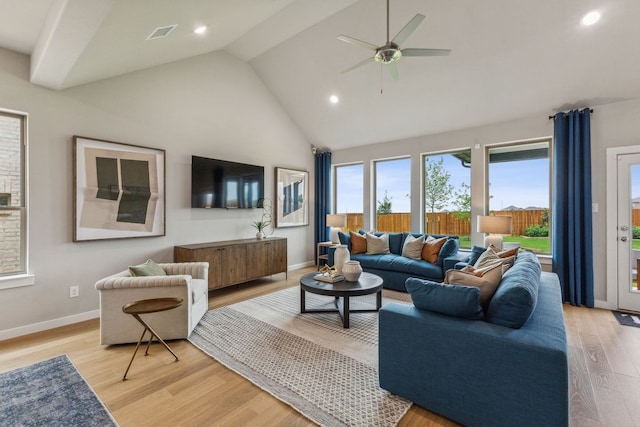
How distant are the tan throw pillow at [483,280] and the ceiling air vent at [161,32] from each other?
3.42 metres

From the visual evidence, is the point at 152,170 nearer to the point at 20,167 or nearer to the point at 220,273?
the point at 20,167

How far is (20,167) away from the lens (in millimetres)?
3104

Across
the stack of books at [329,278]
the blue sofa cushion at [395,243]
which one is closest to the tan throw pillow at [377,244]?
the blue sofa cushion at [395,243]

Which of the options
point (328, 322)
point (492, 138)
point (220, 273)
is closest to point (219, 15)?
point (220, 273)

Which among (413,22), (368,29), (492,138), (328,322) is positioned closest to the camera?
(413,22)

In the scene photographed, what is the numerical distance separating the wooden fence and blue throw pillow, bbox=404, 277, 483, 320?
375 cm

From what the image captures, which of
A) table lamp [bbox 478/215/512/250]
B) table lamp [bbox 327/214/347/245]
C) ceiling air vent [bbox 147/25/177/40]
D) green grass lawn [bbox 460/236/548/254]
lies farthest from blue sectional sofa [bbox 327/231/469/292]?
ceiling air vent [bbox 147/25/177/40]

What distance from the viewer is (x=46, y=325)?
10.5 feet

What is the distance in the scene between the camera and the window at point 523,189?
456 centimetres

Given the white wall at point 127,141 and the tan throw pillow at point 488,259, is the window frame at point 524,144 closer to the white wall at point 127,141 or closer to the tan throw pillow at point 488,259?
the tan throw pillow at point 488,259

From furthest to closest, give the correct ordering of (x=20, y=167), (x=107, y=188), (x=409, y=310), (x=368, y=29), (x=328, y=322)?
(x=368, y=29)
(x=107, y=188)
(x=328, y=322)
(x=20, y=167)
(x=409, y=310)

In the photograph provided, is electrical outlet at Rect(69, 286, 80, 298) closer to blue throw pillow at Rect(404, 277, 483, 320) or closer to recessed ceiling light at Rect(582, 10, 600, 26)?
blue throw pillow at Rect(404, 277, 483, 320)

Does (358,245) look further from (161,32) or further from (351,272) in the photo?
(161,32)

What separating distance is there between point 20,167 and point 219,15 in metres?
2.69
